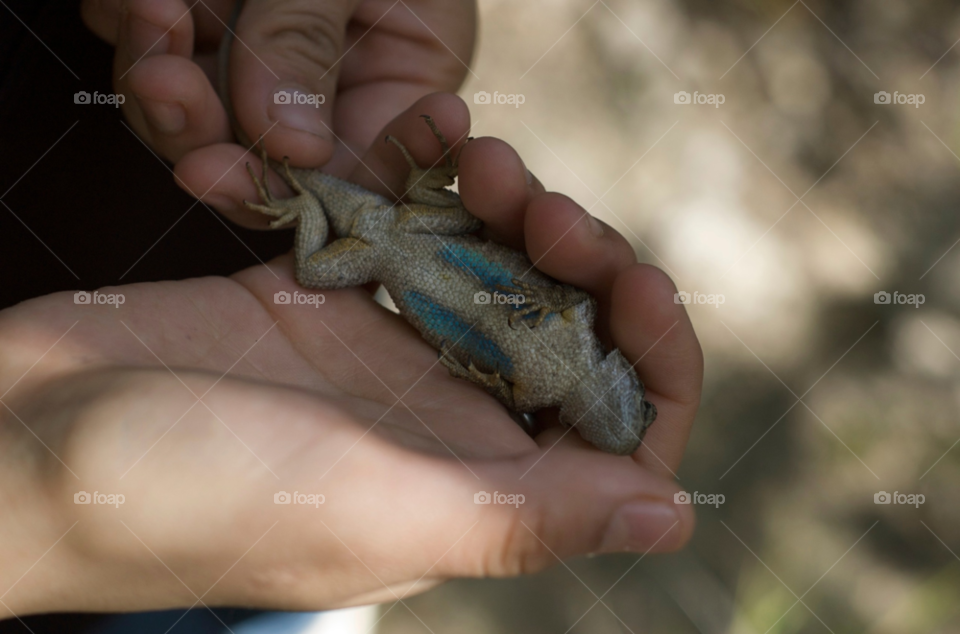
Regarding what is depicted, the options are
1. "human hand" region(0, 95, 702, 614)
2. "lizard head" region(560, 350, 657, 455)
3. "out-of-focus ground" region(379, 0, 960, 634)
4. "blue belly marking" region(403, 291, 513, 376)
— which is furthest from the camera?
"out-of-focus ground" region(379, 0, 960, 634)

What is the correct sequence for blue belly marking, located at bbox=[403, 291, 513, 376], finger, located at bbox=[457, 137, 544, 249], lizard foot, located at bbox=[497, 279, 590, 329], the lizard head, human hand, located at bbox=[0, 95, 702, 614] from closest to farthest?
human hand, located at bbox=[0, 95, 702, 614], the lizard head, finger, located at bbox=[457, 137, 544, 249], lizard foot, located at bbox=[497, 279, 590, 329], blue belly marking, located at bbox=[403, 291, 513, 376]

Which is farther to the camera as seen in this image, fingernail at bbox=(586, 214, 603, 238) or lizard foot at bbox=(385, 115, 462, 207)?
lizard foot at bbox=(385, 115, 462, 207)

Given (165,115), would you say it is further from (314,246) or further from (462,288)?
(462,288)

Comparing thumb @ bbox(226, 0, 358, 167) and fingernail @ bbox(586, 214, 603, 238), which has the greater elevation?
thumb @ bbox(226, 0, 358, 167)

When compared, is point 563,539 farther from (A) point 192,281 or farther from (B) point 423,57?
(B) point 423,57

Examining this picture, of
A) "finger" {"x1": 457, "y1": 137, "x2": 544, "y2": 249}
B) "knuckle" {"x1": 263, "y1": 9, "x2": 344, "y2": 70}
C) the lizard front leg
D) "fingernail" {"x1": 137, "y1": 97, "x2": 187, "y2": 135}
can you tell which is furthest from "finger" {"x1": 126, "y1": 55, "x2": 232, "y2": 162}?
"finger" {"x1": 457, "y1": 137, "x2": 544, "y2": 249}

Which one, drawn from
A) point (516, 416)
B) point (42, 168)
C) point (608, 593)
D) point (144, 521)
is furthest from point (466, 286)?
point (608, 593)

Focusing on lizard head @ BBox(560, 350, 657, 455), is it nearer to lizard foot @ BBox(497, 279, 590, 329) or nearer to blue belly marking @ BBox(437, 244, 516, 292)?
lizard foot @ BBox(497, 279, 590, 329)
